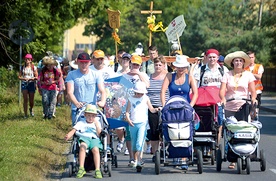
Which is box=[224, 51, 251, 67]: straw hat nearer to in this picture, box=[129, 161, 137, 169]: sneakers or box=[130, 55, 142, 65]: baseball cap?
box=[130, 55, 142, 65]: baseball cap

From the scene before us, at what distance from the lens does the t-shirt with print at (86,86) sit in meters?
14.0

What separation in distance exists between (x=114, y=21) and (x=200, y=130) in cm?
723

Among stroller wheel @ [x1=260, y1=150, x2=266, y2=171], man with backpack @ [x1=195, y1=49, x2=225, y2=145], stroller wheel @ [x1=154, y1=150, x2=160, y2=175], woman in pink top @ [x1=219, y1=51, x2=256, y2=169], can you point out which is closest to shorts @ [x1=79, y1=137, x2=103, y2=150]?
stroller wheel @ [x1=154, y1=150, x2=160, y2=175]

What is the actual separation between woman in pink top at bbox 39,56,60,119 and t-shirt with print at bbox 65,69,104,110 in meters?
8.41

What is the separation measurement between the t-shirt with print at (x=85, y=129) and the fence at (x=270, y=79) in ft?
134

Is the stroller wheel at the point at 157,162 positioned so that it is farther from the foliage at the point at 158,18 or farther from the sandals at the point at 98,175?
the foliage at the point at 158,18

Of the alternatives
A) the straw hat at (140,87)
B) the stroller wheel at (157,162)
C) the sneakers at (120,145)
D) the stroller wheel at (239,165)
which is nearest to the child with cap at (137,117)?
the straw hat at (140,87)

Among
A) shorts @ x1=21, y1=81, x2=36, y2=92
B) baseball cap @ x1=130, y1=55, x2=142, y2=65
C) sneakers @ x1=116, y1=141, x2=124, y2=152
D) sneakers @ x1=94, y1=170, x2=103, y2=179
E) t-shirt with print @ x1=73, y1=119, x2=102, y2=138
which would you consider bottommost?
sneakers @ x1=94, y1=170, x2=103, y2=179

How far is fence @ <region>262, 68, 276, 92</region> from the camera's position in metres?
53.4

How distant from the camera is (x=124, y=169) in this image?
14.3 metres

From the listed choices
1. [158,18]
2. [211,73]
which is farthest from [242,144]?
[158,18]

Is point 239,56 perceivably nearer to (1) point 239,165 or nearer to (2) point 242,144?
(2) point 242,144

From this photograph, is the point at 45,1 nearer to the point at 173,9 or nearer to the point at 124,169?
the point at 124,169

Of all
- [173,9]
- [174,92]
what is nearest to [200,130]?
[174,92]
